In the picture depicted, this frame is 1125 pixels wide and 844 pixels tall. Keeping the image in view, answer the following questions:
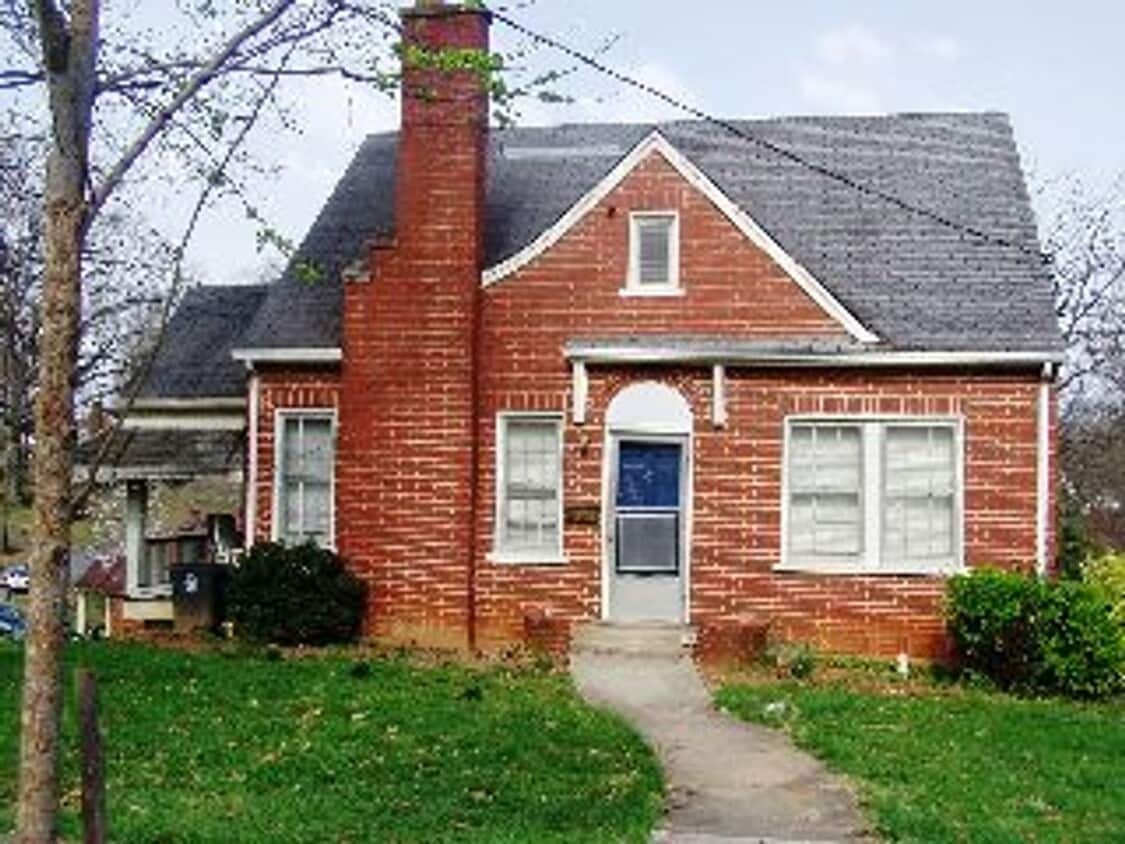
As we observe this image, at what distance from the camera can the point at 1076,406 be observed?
160 ft

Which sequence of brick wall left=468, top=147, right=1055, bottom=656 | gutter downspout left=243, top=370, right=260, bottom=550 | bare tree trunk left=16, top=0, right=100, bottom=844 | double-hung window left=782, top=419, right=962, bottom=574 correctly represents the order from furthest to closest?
gutter downspout left=243, top=370, right=260, bottom=550 → double-hung window left=782, top=419, right=962, bottom=574 → brick wall left=468, top=147, right=1055, bottom=656 → bare tree trunk left=16, top=0, right=100, bottom=844

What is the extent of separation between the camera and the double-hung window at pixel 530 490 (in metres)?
19.8

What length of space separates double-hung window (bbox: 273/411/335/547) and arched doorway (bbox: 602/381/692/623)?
3.58 meters

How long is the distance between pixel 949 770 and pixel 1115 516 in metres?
41.8

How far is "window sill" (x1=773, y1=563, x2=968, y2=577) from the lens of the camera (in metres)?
19.0

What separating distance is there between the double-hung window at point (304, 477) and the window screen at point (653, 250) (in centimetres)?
433

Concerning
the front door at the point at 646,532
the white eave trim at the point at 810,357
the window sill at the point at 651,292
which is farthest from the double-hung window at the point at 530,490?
the window sill at the point at 651,292

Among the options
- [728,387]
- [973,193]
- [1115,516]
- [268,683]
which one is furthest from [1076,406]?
[268,683]

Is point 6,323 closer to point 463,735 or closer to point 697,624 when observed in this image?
point 463,735

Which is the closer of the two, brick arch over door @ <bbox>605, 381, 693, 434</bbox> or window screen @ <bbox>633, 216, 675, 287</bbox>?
brick arch over door @ <bbox>605, 381, 693, 434</bbox>

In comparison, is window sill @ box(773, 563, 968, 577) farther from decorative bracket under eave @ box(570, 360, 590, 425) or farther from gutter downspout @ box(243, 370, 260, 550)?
gutter downspout @ box(243, 370, 260, 550)

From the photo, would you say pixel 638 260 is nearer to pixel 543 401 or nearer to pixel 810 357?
pixel 543 401

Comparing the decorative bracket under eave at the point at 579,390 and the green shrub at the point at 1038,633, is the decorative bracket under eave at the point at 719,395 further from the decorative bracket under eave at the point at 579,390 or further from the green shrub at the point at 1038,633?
the green shrub at the point at 1038,633

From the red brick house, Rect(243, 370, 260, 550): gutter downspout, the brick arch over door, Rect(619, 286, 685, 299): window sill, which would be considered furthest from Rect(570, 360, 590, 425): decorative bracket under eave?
Rect(243, 370, 260, 550): gutter downspout
